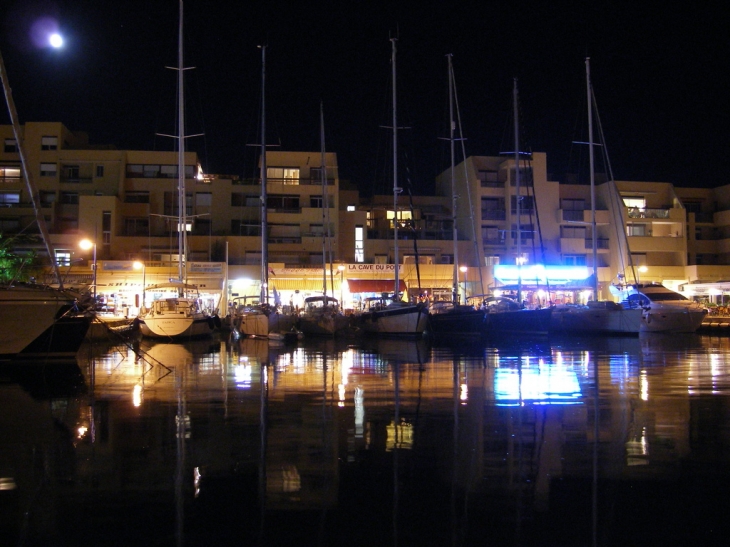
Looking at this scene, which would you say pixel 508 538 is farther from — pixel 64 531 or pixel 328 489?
pixel 64 531

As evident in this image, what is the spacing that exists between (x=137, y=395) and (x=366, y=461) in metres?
7.09

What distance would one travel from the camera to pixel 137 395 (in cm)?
1368

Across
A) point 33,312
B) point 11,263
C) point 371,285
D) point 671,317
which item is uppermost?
point 11,263

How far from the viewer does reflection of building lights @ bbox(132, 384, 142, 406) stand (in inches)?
501

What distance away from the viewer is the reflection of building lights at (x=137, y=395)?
41.8 feet

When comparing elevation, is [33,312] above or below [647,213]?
below

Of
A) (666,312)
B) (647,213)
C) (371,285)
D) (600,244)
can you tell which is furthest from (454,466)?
(647,213)

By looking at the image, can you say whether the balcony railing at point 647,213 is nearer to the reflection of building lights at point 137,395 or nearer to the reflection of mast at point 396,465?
the reflection of mast at point 396,465

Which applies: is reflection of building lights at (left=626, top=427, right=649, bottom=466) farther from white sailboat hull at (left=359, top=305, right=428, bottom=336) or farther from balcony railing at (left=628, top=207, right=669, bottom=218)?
balcony railing at (left=628, top=207, right=669, bottom=218)

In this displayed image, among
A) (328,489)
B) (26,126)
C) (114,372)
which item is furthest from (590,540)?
(26,126)

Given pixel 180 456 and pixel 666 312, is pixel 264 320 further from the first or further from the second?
pixel 180 456

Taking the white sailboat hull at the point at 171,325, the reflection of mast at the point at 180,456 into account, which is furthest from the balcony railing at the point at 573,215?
the reflection of mast at the point at 180,456

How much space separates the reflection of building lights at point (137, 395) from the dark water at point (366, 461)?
1.7 inches

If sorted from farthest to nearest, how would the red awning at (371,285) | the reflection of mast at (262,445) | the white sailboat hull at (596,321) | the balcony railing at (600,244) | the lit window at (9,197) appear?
1. the balcony railing at (600,244)
2. the lit window at (9,197)
3. the red awning at (371,285)
4. the white sailboat hull at (596,321)
5. the reflection of mast at (262,445)
